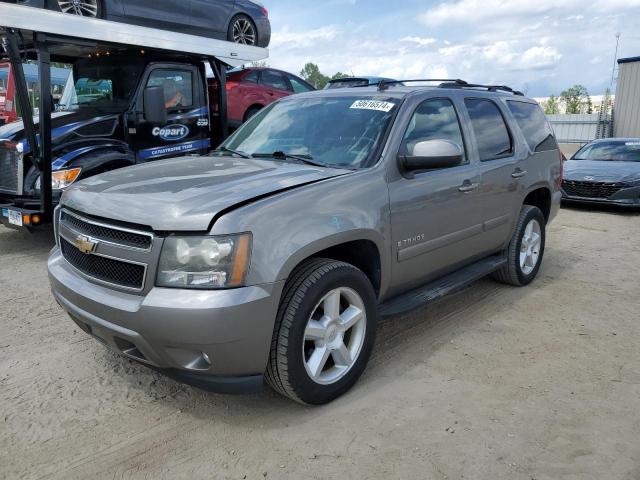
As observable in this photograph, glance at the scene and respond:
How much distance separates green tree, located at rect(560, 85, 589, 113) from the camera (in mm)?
46244

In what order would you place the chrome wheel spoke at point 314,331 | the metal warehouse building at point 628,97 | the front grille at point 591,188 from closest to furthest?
the chrome wheel spoke at point 314,331 < the front grille at point 591,188 < the metal warehouse building at point 628,97

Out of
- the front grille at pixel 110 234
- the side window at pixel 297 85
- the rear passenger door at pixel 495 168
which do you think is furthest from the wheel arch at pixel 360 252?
the side window at pixel 297 85

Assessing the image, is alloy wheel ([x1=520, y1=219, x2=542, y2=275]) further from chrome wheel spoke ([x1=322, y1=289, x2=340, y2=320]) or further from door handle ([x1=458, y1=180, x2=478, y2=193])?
chrome wheel spoke ([x1=322, y1=289, x2=340, y2=320])

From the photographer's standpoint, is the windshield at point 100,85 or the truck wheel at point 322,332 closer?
the truck wheel at point 322,332

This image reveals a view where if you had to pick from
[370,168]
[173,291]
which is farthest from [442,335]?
[173,291]

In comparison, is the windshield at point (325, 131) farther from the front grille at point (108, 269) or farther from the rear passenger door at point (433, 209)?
the front grille at point (108, 269)

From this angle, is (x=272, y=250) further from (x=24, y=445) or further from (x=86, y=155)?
(x=86, y=155)

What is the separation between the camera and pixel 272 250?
261 centimetres

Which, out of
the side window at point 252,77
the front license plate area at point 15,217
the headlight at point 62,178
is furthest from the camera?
the side window at point 252,77

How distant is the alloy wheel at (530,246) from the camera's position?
16.7 ft

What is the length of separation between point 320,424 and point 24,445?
147 cm

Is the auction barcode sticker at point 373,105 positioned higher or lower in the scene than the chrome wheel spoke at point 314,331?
higher

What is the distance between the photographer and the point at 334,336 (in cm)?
300

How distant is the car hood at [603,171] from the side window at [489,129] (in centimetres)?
599
